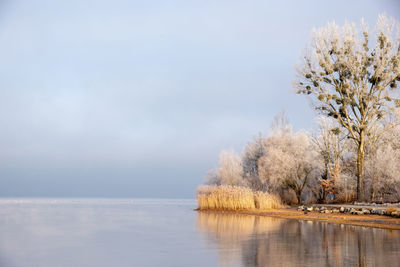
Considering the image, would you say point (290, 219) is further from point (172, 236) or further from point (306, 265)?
point (306, 265)

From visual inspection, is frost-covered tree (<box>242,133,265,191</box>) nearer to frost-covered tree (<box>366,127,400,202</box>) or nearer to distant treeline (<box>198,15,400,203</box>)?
distant treeline (<box>198,15,400,203</box>)

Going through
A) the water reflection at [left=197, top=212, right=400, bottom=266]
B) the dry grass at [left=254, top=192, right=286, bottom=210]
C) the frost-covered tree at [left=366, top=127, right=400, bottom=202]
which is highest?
the frost-covered tree at [left=366, top=127, right=400, bottom=202]

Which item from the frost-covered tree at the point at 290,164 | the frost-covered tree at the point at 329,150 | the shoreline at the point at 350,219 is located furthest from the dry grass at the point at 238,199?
the frost-covered tree at the point at 329,150

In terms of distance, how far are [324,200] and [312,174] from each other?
2668 millimetres

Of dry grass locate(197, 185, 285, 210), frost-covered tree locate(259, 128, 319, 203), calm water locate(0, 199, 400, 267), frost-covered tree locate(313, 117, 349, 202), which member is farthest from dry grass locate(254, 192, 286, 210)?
calm water locate(0, 199, 400, 267)

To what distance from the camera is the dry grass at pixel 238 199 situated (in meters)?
29.8

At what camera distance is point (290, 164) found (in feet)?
108

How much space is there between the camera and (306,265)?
9008mm

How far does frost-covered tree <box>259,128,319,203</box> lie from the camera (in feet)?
108

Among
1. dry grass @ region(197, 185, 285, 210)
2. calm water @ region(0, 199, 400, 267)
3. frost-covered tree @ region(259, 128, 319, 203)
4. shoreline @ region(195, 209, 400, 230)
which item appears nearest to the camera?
calm water @ region(0, 199, 400, 267)

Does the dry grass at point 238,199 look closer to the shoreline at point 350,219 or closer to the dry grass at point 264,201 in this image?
the dry grass at point 264,201

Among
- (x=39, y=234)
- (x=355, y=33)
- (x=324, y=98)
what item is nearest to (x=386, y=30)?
(x=355, y=33)

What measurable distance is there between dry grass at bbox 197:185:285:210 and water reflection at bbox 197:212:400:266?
1288cm

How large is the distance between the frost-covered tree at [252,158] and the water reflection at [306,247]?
2054cm
